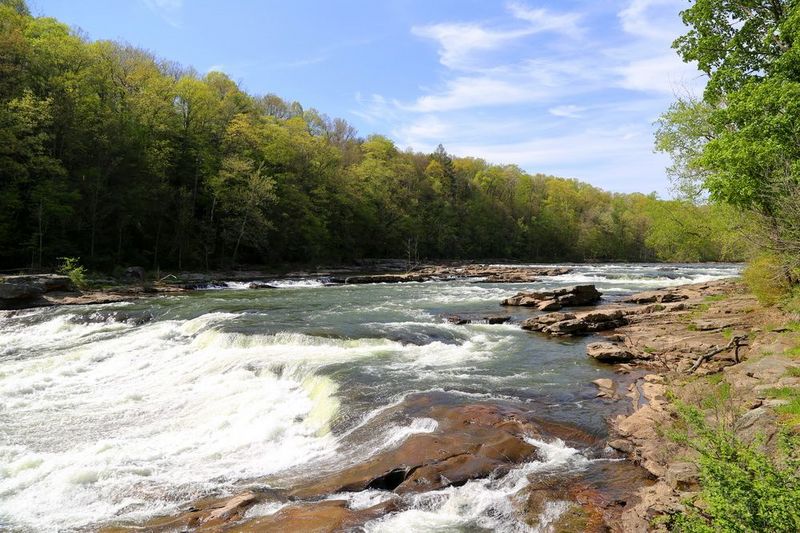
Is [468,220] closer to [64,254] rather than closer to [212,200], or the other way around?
[212,200]

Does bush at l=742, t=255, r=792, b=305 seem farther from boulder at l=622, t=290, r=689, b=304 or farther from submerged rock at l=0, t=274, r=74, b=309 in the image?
submerged rock at l=0, t=274, r=74, b=309

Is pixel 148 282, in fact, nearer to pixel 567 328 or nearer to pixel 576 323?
pixel 567 328

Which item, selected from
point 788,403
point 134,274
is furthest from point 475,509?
point 134,274

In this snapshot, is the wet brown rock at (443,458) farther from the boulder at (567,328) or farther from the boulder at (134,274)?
the boulder at (134,274)

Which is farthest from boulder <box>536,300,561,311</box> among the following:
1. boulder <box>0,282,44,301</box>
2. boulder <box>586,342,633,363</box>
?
boulder <box>0,282,44,301</box>

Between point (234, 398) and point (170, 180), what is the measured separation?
36654 mm

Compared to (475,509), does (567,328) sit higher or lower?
higher

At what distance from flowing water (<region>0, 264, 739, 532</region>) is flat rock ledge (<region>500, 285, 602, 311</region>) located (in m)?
5.54

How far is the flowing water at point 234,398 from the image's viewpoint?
23.3 ft

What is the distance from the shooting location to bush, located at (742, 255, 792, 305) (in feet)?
48.0

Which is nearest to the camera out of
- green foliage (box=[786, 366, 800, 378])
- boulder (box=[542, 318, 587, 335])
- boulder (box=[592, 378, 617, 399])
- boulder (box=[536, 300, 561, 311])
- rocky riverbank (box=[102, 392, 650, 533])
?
rocky riverbank (box=[102, 392, 650, 533])

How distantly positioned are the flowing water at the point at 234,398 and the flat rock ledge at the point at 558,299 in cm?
554

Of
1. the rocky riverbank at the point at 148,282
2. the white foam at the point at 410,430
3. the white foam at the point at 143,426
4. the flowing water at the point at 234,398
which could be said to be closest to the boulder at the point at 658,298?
the flowing water at the point at 234,398

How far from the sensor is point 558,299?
80.4ft
